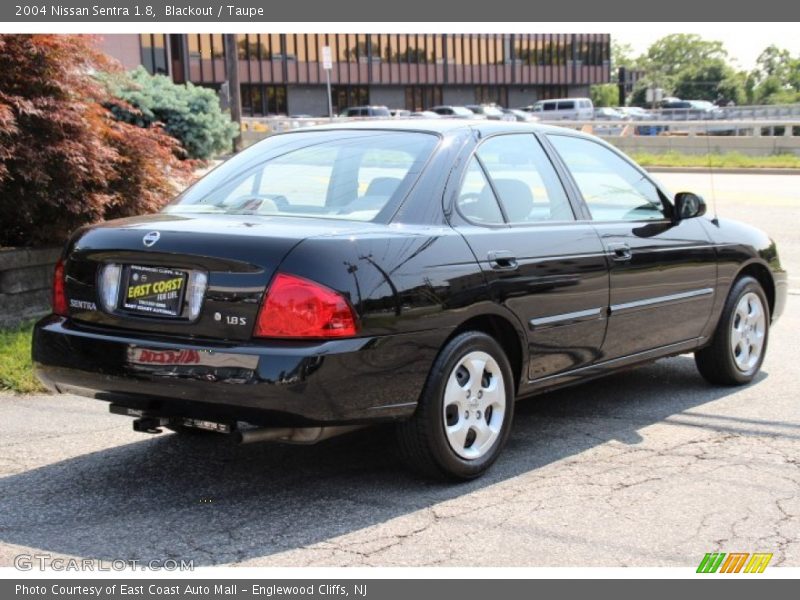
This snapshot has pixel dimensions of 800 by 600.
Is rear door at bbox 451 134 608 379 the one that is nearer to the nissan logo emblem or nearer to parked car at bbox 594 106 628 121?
the nissan logo emblem

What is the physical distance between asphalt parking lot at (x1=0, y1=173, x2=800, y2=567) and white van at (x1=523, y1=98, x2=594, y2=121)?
58163 millimetres

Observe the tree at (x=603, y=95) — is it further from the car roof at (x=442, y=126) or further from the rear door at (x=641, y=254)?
the car roof at (x=442, y=126)

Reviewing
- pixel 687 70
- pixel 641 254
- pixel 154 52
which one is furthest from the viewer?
pixel 687 70

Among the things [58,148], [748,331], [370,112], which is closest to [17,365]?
[58,148]

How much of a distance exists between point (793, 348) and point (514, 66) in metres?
88.7

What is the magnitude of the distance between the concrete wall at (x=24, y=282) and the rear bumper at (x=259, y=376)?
3432mm

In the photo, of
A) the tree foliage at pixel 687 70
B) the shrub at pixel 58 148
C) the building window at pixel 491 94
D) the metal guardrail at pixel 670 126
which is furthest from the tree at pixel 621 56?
the shrub at pixel 58 148

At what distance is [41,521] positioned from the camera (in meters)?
4.66

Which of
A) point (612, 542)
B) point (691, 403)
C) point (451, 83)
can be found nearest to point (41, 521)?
point (612, 542)

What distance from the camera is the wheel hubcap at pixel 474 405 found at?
5.05 meters

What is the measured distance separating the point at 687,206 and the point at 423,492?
269cm

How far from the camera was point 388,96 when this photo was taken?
290ft

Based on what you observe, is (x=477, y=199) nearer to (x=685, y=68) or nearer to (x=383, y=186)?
(x=383, y=186)

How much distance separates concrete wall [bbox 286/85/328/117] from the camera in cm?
8319
